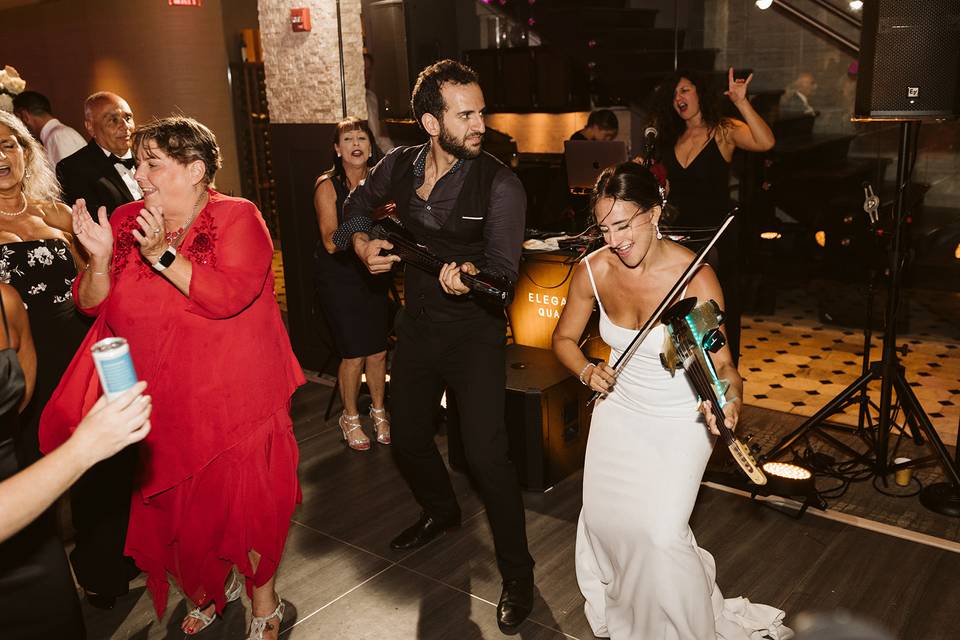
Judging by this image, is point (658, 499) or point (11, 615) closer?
point (11, 615)

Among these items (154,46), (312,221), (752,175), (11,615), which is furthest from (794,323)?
(154,46)

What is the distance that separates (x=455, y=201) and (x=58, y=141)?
4429mm

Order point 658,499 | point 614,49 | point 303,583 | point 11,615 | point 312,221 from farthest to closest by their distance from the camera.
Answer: point 614,49 → point 312,221 → point 303,583 → point 658,499 → point 11,615

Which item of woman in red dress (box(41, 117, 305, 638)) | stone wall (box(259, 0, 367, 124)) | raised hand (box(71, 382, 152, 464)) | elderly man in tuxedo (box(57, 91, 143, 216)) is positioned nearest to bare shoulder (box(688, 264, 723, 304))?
woman in red dress (box(41, 117, 305, 638))

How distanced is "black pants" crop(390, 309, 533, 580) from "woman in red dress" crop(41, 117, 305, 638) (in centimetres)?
47

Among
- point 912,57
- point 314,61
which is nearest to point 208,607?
point 314,61

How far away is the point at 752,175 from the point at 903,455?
3.44 m

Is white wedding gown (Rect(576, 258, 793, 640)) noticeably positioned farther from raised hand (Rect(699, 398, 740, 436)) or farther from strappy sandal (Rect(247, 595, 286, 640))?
strappy sandal (Rect(247, 595, 286, 640))

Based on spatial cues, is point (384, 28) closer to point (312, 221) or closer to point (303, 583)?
point (312, 221)

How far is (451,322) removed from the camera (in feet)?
9.55

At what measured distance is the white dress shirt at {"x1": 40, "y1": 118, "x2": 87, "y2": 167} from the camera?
6.04 m

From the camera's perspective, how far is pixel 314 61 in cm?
505

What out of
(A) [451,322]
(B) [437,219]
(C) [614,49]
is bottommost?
(A) [451,322]

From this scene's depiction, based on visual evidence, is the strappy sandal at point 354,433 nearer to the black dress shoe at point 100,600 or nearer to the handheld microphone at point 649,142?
the black dress shoe at point 100,600
